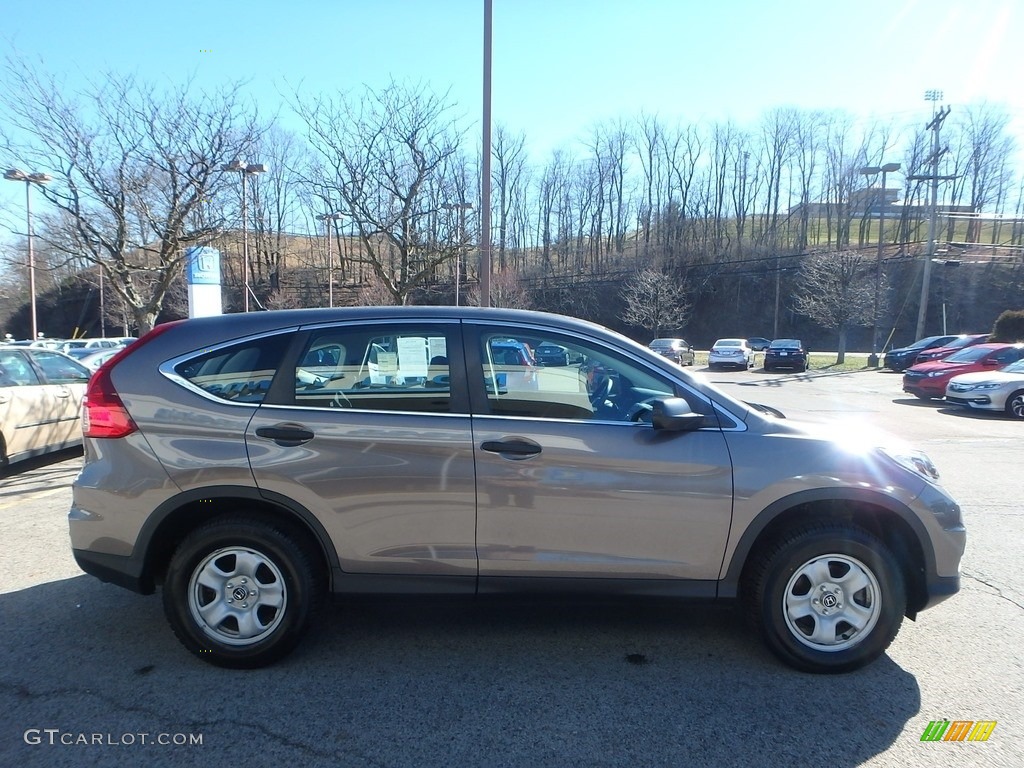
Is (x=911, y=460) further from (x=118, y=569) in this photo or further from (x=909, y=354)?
(x=909, y=354)

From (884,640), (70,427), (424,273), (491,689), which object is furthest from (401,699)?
(424,273)

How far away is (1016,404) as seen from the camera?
14.1 m

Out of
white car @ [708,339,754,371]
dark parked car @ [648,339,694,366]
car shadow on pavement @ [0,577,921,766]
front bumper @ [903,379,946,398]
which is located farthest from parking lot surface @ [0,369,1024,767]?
white car @ [708,339,754,371]

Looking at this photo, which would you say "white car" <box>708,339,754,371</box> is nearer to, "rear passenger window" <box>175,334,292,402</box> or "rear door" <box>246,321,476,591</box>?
"rear door" <box>246,321,476,591</box>

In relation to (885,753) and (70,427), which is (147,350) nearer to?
(885,753)

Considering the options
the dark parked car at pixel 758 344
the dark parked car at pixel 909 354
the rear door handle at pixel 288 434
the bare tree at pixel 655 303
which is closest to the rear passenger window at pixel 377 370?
the rear door handle at pixel 288 434

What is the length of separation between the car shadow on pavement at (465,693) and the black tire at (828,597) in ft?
0.47

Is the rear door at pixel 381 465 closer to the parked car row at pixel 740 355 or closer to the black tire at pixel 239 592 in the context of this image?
the black tire at pixel 239 592

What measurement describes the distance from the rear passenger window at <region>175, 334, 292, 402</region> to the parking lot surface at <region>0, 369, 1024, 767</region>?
1.41 meters

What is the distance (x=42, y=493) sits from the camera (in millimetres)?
7023

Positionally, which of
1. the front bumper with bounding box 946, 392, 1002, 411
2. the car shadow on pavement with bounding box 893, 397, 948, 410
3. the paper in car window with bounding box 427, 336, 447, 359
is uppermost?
the paper in car window with bounding box 427, 336, 447, 359

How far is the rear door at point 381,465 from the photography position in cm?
320

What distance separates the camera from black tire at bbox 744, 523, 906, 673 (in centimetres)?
322

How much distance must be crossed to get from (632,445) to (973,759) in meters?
1.86
